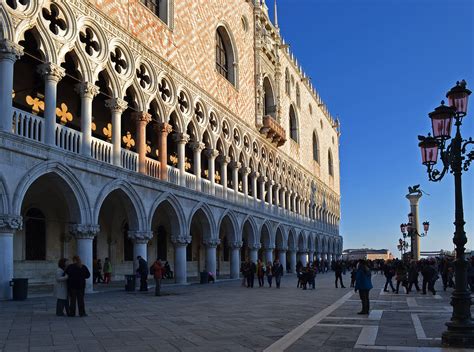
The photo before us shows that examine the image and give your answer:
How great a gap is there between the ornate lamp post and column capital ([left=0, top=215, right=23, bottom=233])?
9.95 m

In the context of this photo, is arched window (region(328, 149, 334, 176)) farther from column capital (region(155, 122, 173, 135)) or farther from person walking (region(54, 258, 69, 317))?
person walking (region(54, 258, 69, 317))

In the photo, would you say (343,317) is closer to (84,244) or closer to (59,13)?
(84,244)

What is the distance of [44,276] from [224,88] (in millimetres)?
14238

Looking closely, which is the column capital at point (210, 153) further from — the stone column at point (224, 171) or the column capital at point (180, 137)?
the column capital at point (180, 137)

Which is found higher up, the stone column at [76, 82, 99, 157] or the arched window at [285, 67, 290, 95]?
the arched window at [285, 67, 290, 95]

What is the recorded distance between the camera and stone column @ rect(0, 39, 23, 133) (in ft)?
46.1

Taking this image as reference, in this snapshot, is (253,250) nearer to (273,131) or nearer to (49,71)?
(273,131)

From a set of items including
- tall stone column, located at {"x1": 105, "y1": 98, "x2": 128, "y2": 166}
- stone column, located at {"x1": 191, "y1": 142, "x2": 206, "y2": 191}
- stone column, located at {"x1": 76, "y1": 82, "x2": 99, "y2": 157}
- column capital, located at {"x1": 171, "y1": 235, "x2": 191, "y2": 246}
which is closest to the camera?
stone column, located at {"x1": 76, "y1": 82, "x2": 99, "y2": 157}

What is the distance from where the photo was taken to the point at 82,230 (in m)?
16.9

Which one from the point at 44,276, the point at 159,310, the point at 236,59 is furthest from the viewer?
the point at 236,59

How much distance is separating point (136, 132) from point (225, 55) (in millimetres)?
12888

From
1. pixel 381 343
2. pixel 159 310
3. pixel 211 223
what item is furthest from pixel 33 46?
pixel 381 343

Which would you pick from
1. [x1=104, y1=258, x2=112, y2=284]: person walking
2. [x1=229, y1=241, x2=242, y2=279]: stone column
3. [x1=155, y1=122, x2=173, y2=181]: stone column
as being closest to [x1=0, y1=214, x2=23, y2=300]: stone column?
[x1=155, y1=122, x2=173, y2=181]: stone column

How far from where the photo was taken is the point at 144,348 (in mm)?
7707
